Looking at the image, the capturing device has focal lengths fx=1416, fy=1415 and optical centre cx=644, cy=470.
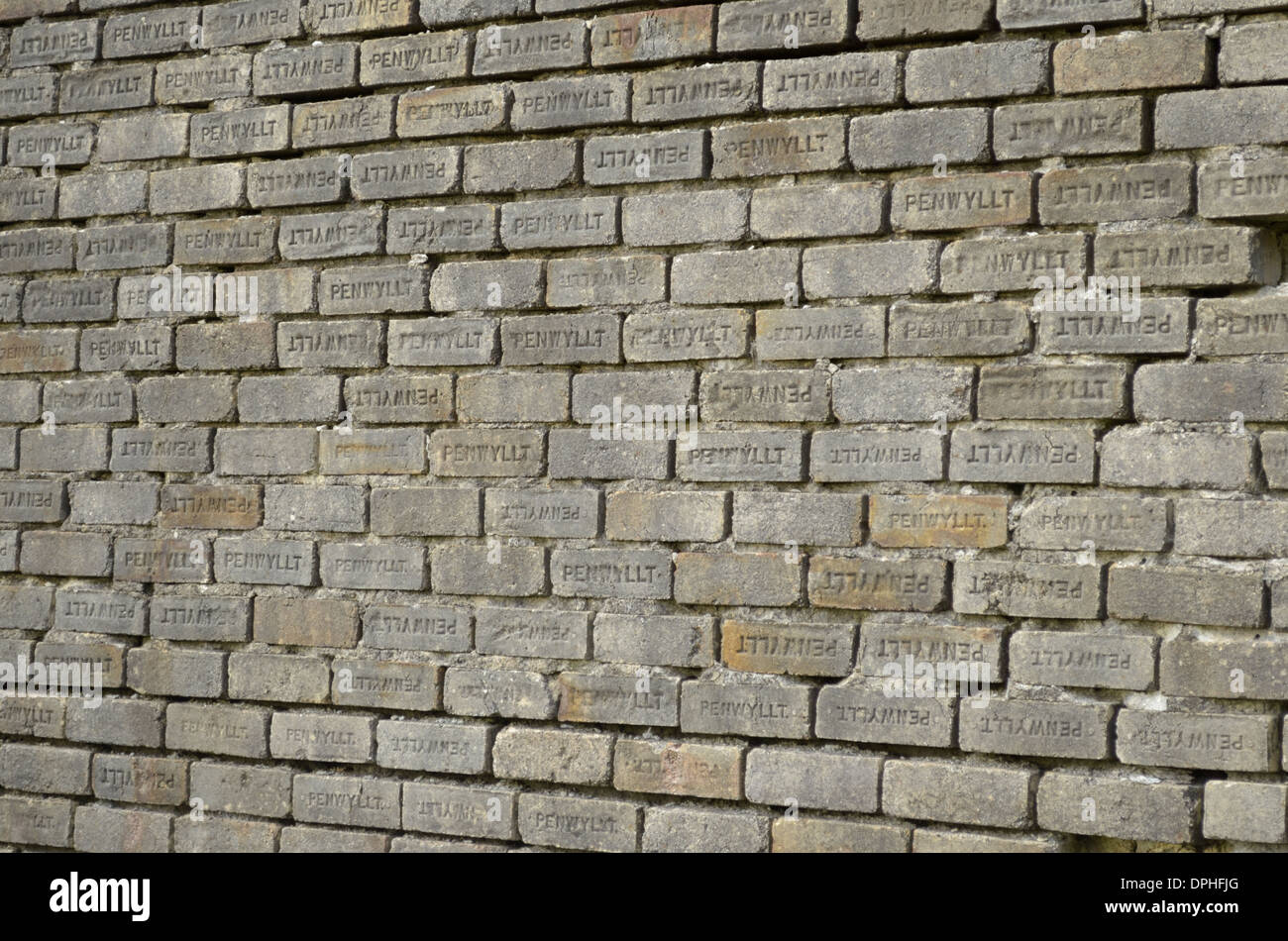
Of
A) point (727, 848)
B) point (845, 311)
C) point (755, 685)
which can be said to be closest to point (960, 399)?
point (845, 311)

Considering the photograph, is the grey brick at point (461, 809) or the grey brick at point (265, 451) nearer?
the grey brick at point (461, 809)

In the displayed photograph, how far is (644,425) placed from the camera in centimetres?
303

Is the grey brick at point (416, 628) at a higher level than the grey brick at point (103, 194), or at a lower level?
lower

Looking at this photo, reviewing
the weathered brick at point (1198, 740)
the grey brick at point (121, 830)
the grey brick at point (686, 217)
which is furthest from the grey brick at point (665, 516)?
the grey brick at point (121, 830)

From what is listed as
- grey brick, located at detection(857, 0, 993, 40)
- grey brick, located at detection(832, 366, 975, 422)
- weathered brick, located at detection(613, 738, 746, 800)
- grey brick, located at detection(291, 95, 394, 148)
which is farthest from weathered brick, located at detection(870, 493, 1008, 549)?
grey brick, located at detection(291, 95, 394, 148)

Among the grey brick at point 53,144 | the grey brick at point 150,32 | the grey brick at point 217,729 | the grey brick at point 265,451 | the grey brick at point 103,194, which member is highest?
the grey brick at point 150,32

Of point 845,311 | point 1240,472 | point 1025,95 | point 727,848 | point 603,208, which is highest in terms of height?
point 1025,95

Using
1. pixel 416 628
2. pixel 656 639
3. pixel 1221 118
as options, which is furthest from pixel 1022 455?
pixel 416 628

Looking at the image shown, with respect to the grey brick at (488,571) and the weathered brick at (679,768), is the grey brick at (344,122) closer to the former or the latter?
the grey brick at (488,571)

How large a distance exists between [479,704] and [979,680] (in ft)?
3.56

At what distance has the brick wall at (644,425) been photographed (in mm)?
2666

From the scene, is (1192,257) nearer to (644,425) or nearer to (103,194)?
(644,425)

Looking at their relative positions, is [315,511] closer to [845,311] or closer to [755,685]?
[755,685]

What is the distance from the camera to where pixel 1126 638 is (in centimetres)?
268
